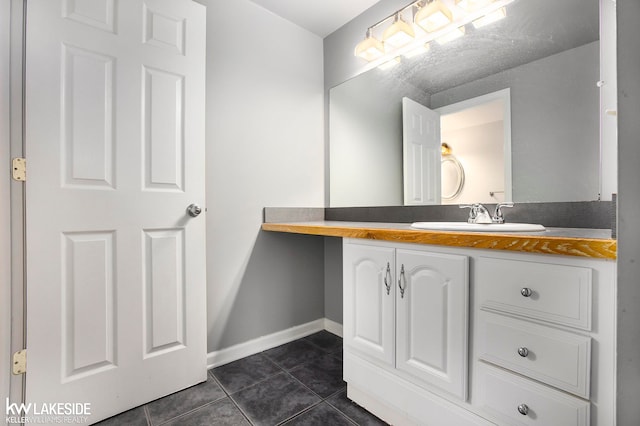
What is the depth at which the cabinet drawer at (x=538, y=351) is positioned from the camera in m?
0.80

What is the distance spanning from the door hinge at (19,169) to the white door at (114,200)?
0.02 m

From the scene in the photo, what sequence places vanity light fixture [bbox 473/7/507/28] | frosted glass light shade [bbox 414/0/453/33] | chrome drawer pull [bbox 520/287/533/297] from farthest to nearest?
frosted glass light shade [bbox 414/0/453/33] → vanity light fixture [bbox 473/7/507/28] → chrome drawer pull [bbox 520/287/533/297]

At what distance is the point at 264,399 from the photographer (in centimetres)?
145

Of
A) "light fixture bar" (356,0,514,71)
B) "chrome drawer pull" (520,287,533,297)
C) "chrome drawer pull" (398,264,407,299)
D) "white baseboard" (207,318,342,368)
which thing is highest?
"light fixture bar" (356,0,514,71)

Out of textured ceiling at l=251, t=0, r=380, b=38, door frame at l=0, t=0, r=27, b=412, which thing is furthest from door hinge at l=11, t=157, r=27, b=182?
textured ceiling at l=251, t=0, r=380, b=38

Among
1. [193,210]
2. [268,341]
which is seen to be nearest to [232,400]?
[268,341]

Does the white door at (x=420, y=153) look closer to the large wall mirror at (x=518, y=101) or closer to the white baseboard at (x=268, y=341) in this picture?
the large wall mirror at (x=518, y=101)

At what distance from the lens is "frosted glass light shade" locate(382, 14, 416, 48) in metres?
1.77

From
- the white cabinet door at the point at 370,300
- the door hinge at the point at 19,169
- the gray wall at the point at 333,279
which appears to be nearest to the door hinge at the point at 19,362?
the door hinge at the point at 19,169

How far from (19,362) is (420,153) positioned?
2.06 m

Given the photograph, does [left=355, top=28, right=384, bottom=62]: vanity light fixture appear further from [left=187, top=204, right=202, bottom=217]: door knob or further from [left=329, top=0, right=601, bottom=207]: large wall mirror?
[left=187, top=204, right=202, bottom=217]: door knob
